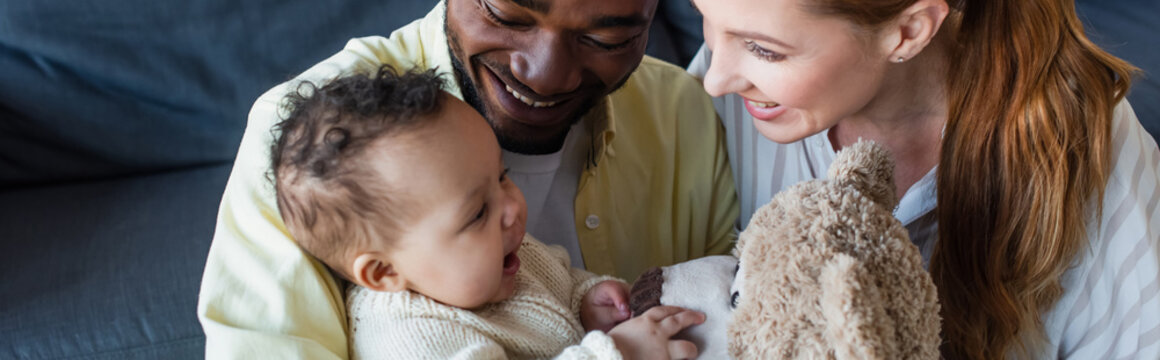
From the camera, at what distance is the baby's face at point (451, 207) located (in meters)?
1.00

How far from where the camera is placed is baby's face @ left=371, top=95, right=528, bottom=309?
1003 millimetres

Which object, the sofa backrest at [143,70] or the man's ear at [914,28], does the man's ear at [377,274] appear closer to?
the man's ear at [914,28]

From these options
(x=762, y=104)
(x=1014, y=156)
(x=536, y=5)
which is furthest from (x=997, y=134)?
(x=536, y=5)

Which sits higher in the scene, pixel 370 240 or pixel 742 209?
pixel 370 240

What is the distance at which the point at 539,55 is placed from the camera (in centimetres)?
120

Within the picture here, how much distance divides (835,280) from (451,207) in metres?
0.48

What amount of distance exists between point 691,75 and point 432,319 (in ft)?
2.35

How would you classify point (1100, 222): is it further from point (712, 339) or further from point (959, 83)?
point (712, 339)

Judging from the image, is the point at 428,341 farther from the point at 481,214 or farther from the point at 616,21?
the point at 616,21

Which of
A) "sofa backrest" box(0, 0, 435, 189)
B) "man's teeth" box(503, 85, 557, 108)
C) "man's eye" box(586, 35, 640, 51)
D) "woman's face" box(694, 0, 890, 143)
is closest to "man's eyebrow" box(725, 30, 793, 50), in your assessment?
"woman's face" box(694, 0, 890, 143)

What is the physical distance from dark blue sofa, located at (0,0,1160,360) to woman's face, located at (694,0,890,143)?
112 cm

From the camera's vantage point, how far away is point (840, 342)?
69 cm

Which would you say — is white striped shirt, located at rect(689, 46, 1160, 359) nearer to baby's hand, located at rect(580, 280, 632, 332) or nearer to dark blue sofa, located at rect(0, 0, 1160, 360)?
baby's hand, located at rect(580, 280, 632, 332)

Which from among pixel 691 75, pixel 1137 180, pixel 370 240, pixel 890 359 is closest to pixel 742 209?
pixel 691 75
